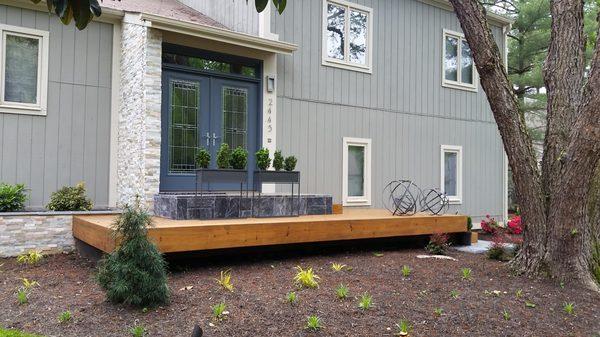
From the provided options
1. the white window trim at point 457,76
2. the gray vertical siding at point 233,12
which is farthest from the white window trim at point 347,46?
the white window trim at point 457,76

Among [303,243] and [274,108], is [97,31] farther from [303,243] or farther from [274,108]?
[303,243]

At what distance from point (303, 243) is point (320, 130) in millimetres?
2951

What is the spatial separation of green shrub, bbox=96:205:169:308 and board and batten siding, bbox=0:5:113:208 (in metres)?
3.92

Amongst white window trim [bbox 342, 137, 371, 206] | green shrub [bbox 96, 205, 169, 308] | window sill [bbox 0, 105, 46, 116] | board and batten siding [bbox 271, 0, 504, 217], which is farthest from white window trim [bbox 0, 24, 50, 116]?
white window trim [bbox 342, 137, 371, 206]

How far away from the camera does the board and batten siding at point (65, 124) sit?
293 inches

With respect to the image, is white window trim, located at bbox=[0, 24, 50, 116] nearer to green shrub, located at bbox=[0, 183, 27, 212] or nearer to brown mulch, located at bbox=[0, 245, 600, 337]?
green shrub, located at bbox=[0, 183, 27, 212]

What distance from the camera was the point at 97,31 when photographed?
809 cm

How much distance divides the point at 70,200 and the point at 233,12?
468cm

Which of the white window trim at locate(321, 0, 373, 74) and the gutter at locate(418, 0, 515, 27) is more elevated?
the gutter at locate(418, 0, 515, 27)

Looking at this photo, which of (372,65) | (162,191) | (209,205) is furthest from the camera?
(372,65)

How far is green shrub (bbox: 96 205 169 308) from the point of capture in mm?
4312

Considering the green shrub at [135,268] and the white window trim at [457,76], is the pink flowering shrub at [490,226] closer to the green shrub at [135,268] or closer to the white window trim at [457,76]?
the white window trim at [457,76]

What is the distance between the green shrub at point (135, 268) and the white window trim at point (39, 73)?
162 inches

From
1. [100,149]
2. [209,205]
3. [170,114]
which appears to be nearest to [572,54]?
[209,205]
